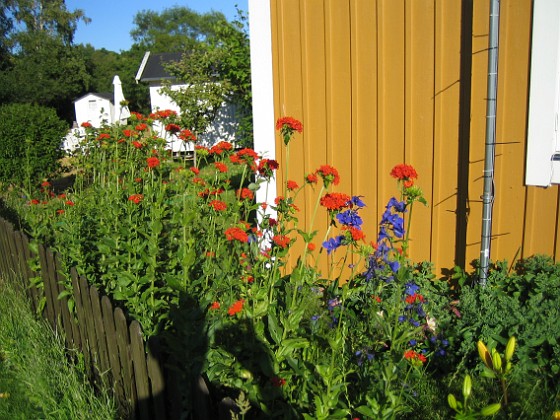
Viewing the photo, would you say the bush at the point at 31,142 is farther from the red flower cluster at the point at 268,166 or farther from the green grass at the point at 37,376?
the red flower cluster at the point at 268,166

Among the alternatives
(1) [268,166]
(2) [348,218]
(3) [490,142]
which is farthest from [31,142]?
(2) [348,218]

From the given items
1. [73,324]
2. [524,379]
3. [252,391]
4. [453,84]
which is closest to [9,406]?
[73,324]

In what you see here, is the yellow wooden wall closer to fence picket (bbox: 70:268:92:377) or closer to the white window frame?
the white window frame

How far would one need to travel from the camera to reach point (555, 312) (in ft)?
8.30

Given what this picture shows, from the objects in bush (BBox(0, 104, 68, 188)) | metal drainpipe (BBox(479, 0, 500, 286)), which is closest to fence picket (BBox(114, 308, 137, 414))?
metal drainpipe (BBox(479, 0, 500, 286))

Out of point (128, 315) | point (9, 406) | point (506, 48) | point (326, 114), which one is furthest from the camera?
point (326, 114)

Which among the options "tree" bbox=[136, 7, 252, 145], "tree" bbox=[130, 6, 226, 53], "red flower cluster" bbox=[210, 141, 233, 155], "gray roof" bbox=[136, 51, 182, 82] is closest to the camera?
"red flower cluster" bbox=[210, 141, 233, 155]

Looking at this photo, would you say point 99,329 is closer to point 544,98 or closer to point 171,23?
point 544,98

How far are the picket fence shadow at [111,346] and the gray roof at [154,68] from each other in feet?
49.4

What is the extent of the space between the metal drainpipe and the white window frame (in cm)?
19

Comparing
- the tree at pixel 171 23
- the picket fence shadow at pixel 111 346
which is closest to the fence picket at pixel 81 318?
the picket fence shadow at pixel 111 346

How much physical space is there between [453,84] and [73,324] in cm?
273

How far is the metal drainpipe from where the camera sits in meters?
2.88

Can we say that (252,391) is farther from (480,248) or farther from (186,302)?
(480,248)
